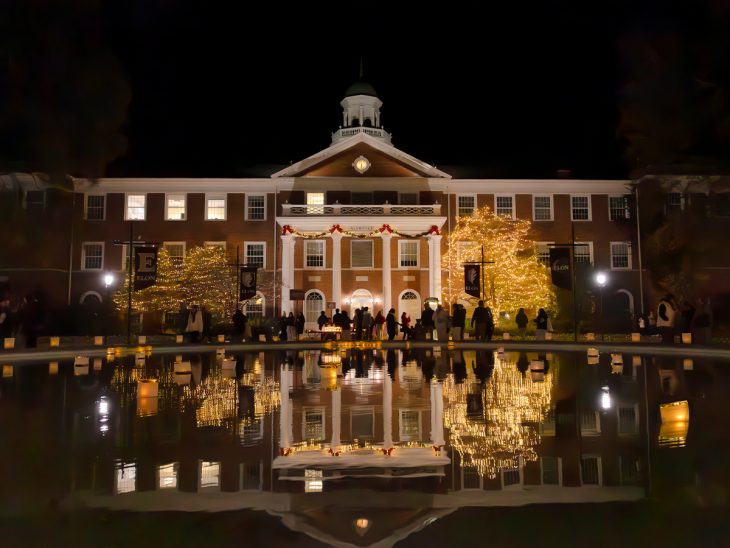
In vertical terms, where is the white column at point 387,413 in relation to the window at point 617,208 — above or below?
below

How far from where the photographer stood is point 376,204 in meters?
41.9

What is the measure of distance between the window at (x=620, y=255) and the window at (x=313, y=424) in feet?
127

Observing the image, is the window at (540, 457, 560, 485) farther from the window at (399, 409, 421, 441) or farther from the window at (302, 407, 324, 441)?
the window at (302, 407, 324, 441)

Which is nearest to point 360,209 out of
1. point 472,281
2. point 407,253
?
point 407,253

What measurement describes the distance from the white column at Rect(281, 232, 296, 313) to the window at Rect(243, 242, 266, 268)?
2.87m

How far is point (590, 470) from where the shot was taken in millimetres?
5797

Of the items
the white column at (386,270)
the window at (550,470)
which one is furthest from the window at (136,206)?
the window at (550,470)

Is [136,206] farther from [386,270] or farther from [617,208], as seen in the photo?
[617,208]

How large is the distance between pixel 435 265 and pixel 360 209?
5.98m

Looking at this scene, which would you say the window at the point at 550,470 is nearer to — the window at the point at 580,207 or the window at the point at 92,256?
the window at the point at 580,207

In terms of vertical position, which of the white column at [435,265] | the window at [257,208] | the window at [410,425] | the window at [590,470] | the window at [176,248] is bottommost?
the window at [590,470]

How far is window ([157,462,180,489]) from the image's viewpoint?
539 centimetres

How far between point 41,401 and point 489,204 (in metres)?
36.5

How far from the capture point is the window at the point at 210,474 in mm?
5445
